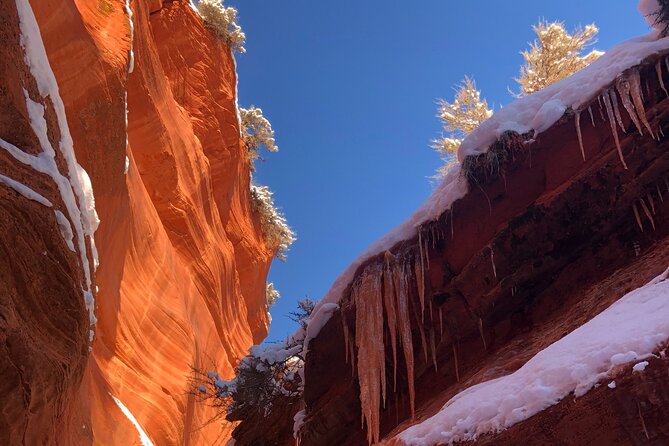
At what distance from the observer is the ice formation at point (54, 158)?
5500 mm

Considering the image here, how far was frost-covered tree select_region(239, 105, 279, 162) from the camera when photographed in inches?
817

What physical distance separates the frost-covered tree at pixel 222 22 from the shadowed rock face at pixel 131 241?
51cm

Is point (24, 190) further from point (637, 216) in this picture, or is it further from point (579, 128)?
point (637, 216)

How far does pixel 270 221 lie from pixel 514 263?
51.3 feet

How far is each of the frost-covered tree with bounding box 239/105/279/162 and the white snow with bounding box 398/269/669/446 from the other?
17.0 meters

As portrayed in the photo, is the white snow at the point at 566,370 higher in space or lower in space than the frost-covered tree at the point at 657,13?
lower

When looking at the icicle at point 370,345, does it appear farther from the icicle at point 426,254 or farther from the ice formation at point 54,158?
the ice formation at point 54,158

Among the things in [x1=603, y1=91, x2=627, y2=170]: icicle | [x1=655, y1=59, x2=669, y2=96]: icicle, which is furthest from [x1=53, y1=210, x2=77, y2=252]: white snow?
[x1=655, y1=59, x2=669, y2=96]: icicle

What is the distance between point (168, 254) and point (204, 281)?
2.47 meters

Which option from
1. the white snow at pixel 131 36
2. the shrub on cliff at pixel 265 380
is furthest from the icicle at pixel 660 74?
the white snow at pixel 131 36

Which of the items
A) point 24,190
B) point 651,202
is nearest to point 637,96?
point 651,202

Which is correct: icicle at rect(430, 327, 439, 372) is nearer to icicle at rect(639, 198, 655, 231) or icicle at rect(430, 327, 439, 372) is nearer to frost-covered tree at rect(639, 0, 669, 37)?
icicle at rect(639, 198, 655, 231)

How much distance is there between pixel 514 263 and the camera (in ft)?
25.1

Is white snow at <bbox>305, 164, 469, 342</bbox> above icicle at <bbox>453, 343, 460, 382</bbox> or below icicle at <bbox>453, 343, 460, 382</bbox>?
above
